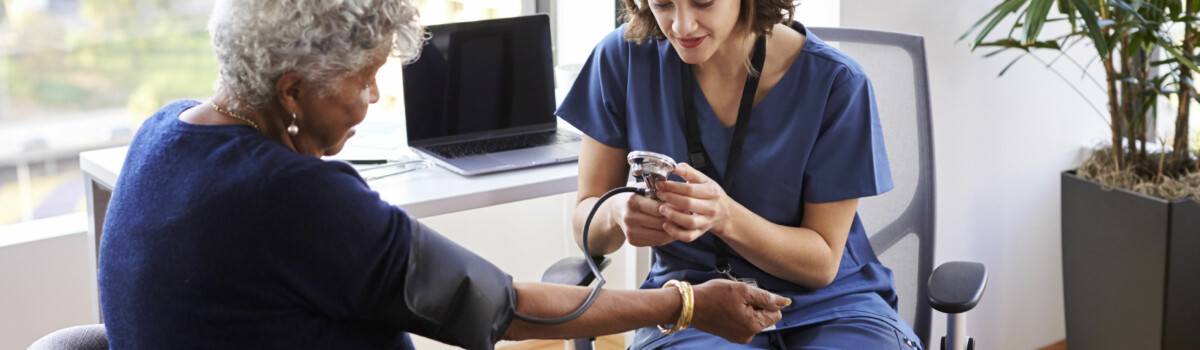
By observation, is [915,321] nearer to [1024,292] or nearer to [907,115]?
[907,115]

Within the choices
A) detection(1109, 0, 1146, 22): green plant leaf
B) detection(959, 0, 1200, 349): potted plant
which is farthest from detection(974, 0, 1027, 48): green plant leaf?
detection(1109, 0, 1146, 22): green plant leaf

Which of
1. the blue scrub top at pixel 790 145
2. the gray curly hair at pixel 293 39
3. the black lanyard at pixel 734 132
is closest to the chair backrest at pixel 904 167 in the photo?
the blue scrub top at pixel 790 145

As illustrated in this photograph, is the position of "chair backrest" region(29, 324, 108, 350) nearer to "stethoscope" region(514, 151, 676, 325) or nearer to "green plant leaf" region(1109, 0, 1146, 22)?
"stethoscope" region(514, 151, 676, 325)

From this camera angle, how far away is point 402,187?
1.96 m

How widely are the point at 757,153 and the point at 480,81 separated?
0.77 m

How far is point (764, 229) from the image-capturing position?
154 centimetres

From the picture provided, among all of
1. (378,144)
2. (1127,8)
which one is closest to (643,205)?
(378,144)

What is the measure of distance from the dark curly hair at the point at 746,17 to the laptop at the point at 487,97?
458mm

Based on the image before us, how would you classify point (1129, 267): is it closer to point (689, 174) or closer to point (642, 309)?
point (689, 174)

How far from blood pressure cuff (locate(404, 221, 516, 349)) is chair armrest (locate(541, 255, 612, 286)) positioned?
16.9 inches

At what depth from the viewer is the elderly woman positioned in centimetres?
103

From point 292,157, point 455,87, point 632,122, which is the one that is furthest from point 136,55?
point 292,157

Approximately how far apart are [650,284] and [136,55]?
142cm

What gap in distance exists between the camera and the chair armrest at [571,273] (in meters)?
1.61
